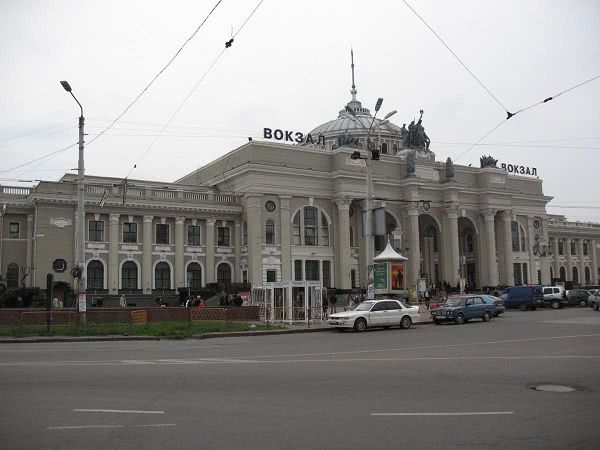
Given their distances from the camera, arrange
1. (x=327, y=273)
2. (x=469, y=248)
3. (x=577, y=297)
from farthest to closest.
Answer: (x=469, y=248)
(x=327, y=273)
(x=577, y=297)

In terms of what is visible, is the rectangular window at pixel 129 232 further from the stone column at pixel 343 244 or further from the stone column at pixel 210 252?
the stone column at pixel 343 244

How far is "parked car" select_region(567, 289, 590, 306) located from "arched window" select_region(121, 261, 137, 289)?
37.0 metres

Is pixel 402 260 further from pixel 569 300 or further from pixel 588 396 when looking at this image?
pixel 588 396

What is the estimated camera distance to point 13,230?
52812 mm

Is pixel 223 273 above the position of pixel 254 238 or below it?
below

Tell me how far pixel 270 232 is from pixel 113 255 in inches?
600

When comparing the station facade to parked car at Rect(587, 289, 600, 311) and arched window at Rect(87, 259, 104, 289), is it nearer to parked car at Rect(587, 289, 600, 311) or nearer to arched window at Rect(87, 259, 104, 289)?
arched window at Rect(87, 259, 104, 289)

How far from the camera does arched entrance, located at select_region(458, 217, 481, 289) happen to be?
75.9 meters

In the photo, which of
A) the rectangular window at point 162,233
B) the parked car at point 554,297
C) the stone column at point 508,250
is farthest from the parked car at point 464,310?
the stone column at point 508,250

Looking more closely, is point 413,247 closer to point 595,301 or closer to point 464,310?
point 595,301

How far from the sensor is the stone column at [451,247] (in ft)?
233

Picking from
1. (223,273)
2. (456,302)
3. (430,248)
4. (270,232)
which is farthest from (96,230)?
(430,248)

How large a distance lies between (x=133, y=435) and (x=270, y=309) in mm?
27916

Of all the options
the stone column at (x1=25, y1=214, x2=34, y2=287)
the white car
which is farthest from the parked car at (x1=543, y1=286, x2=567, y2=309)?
the stone column at (x1=25, y1=214, x2=34, y2=287)
